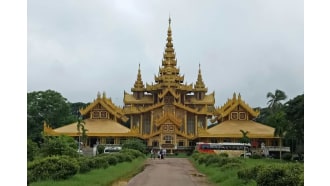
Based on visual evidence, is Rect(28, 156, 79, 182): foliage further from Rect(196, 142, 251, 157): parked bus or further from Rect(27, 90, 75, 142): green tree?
Rect(27, 90, 75, 142): green tree

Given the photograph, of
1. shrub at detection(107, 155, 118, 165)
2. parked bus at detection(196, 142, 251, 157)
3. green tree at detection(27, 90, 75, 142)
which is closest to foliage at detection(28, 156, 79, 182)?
shrub at detection(107, 155, 118, 165)

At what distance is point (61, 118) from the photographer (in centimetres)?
5856

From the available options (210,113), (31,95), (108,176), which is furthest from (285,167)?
(31,95)

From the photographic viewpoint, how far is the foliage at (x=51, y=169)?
15180mm

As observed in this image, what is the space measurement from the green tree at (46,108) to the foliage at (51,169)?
4097 cm

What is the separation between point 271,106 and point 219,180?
129 feet

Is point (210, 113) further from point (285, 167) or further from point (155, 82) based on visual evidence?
point (285, 167)

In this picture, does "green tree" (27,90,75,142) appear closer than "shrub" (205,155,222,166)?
No

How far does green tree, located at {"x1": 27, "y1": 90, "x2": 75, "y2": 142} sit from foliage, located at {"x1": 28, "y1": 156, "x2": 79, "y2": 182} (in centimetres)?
4097

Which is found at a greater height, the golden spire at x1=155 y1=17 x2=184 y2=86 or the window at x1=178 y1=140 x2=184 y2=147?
the golden spire at x1=155 y1=17 x2=184 y2=86

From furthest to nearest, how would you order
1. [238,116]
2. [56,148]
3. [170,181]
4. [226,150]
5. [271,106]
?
1. [271,106]
2. [238,116]
3. [226,150]
4. [56,148]
5. [170,181]

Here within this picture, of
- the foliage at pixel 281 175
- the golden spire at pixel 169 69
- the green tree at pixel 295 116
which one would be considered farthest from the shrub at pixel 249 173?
the golden spire at pixel 169 69

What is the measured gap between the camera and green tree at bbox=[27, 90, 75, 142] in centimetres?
5619

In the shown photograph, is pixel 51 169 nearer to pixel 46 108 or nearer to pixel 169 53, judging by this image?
pixel 46 108
